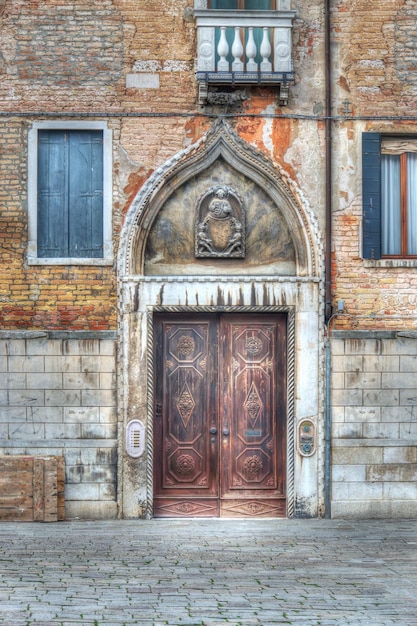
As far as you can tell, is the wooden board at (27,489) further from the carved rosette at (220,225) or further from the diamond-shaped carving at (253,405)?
the carved rosette at (220,225)

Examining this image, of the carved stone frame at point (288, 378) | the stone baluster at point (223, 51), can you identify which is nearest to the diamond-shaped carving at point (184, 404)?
the carved stone frame at point (288, 378)

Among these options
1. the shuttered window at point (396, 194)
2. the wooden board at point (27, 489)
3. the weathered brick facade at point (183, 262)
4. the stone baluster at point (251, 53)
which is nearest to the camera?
the wooden board at point (27, 489)

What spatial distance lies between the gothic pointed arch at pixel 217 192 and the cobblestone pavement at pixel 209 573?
3.38 metres

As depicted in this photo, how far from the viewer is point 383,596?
977 centimetres

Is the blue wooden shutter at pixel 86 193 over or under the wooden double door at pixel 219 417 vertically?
over

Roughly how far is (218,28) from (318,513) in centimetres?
640

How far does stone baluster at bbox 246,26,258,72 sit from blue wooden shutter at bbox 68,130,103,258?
2.12 m

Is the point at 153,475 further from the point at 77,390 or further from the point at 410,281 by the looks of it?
the point at 410,281

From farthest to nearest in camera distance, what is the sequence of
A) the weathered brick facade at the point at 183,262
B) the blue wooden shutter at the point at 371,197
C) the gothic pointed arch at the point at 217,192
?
the blue wooden shutter at the point at 371,197 < the gothic pointed arch at the point at 217,192 < the weathered brick facade at the point at 183,262

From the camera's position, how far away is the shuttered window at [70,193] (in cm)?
1372

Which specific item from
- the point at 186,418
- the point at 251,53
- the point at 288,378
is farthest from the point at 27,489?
the point at 251,53

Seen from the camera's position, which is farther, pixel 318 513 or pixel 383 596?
pixel 318 513

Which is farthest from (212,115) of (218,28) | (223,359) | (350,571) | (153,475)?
(350,571)

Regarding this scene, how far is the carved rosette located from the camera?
13.8 m
